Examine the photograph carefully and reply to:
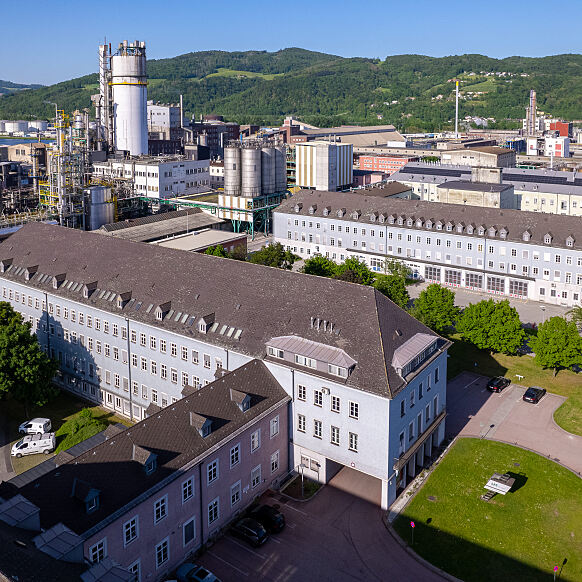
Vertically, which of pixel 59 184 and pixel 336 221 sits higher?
pixel 59 184

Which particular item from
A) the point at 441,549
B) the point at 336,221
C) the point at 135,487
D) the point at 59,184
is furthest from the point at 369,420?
the point at 59,184

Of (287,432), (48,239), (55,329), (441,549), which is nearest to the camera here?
(441,549)

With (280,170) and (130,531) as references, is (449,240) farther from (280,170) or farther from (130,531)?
(130,531)

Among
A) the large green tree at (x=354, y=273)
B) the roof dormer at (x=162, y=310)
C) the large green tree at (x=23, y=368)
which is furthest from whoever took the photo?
the large green tree at (x=354, y=273)

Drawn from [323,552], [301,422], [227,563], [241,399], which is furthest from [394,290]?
[227,563]

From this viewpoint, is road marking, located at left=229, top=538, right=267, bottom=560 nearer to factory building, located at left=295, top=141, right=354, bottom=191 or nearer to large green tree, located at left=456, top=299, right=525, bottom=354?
large green tree, located at left=456, top=299, right=525, bottom=354

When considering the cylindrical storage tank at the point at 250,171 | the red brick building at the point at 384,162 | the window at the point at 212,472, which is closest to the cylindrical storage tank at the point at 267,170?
the cylindrical storage tank at the point at 250,171

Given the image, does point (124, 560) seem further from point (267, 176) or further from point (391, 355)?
point (267, 176)

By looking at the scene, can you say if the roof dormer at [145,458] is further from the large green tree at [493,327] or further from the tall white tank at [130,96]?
the tall white tank at [130,96]
